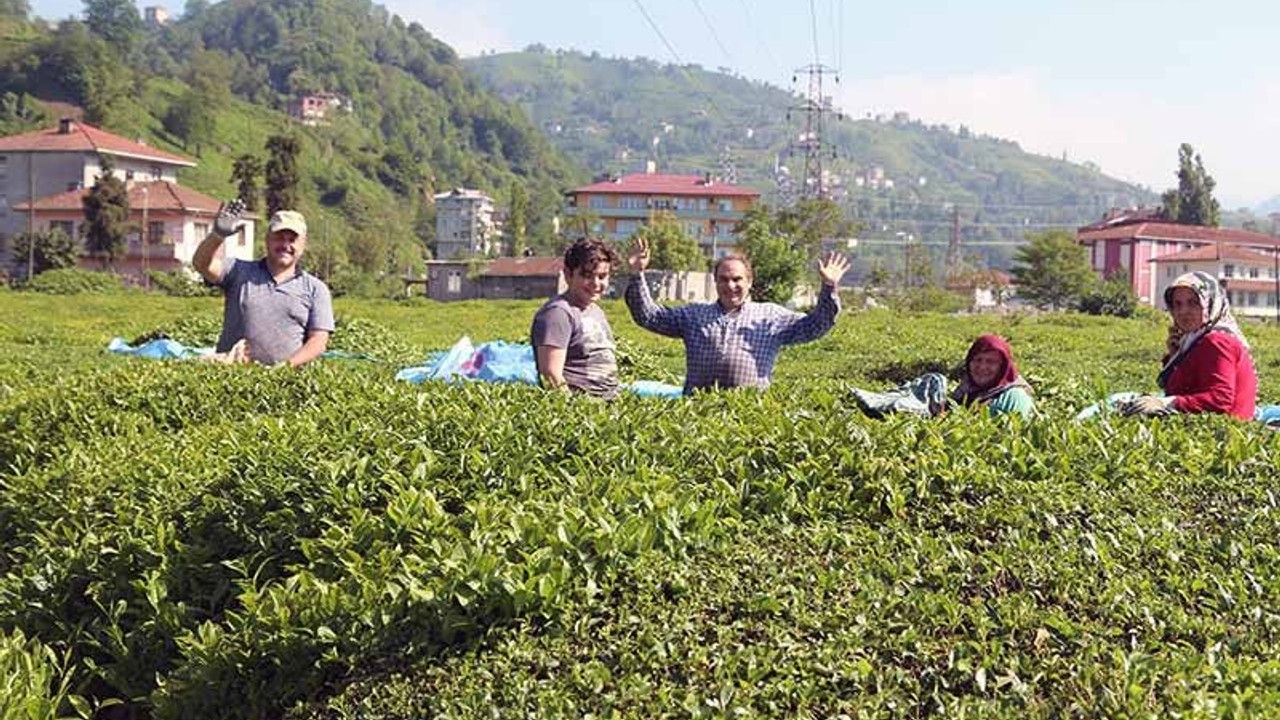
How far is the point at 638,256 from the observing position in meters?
7.11

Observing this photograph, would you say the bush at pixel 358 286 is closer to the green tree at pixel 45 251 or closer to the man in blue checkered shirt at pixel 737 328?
the green tree at pixel 45 251

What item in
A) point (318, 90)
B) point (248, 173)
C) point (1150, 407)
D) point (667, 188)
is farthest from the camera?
point (318, 90)

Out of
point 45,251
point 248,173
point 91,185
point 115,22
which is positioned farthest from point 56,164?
point 115,22

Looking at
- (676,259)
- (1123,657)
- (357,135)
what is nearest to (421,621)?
(1123,657)

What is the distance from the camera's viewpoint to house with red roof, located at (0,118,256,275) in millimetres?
65438

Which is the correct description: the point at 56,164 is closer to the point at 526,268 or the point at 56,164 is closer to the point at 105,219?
the point at 105,219

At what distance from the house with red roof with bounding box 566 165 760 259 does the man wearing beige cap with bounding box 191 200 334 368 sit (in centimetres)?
8947

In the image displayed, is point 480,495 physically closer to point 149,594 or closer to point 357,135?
point 149,594

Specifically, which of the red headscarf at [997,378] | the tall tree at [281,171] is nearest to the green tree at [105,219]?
the tall tree at [281,171]

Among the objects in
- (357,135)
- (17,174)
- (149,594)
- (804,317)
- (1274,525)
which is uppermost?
(357,135)

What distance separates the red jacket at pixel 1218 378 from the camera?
605cm

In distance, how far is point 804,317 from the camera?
6754 millimetres

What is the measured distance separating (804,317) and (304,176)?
318 ft

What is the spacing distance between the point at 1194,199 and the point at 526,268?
1843 inches
